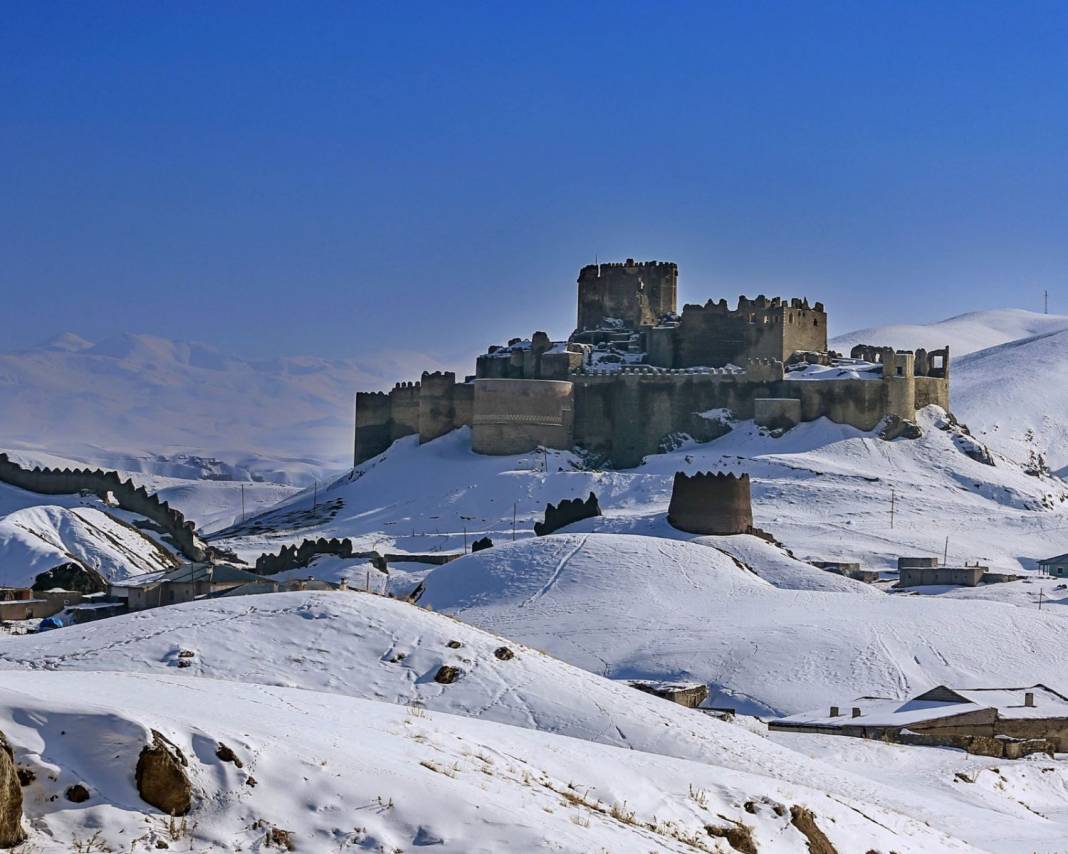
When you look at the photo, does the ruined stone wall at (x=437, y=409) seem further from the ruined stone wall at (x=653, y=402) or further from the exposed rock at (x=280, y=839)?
the exposed rock at (x=280, y=839)

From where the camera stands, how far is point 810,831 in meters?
16.2

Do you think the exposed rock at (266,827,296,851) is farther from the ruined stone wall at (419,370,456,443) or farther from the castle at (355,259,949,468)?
the ruined stone wall at (419,370,456,443)

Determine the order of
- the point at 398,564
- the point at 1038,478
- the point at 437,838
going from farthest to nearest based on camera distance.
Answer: the point at 1038,478, the point at 398,564, the point at 437,838

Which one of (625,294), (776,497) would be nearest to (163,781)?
(776,497)

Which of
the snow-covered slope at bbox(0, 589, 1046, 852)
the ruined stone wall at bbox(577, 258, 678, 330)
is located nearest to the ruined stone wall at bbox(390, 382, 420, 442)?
the ruined stone wall at bbox(577, 258, 678, 330)

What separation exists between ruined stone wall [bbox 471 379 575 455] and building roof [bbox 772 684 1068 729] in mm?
42788

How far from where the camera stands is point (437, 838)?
41.1 feet

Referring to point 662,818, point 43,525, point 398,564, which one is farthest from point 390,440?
point 662,818

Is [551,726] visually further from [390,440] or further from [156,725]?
[390,440]

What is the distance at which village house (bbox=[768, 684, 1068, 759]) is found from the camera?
3291 centimetres

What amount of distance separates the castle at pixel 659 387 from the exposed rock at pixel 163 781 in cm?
7014

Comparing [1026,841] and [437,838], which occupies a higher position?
[437,838]

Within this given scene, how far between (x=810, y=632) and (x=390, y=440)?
45299mm

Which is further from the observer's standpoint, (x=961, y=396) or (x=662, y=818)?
(x=961, y=396)
